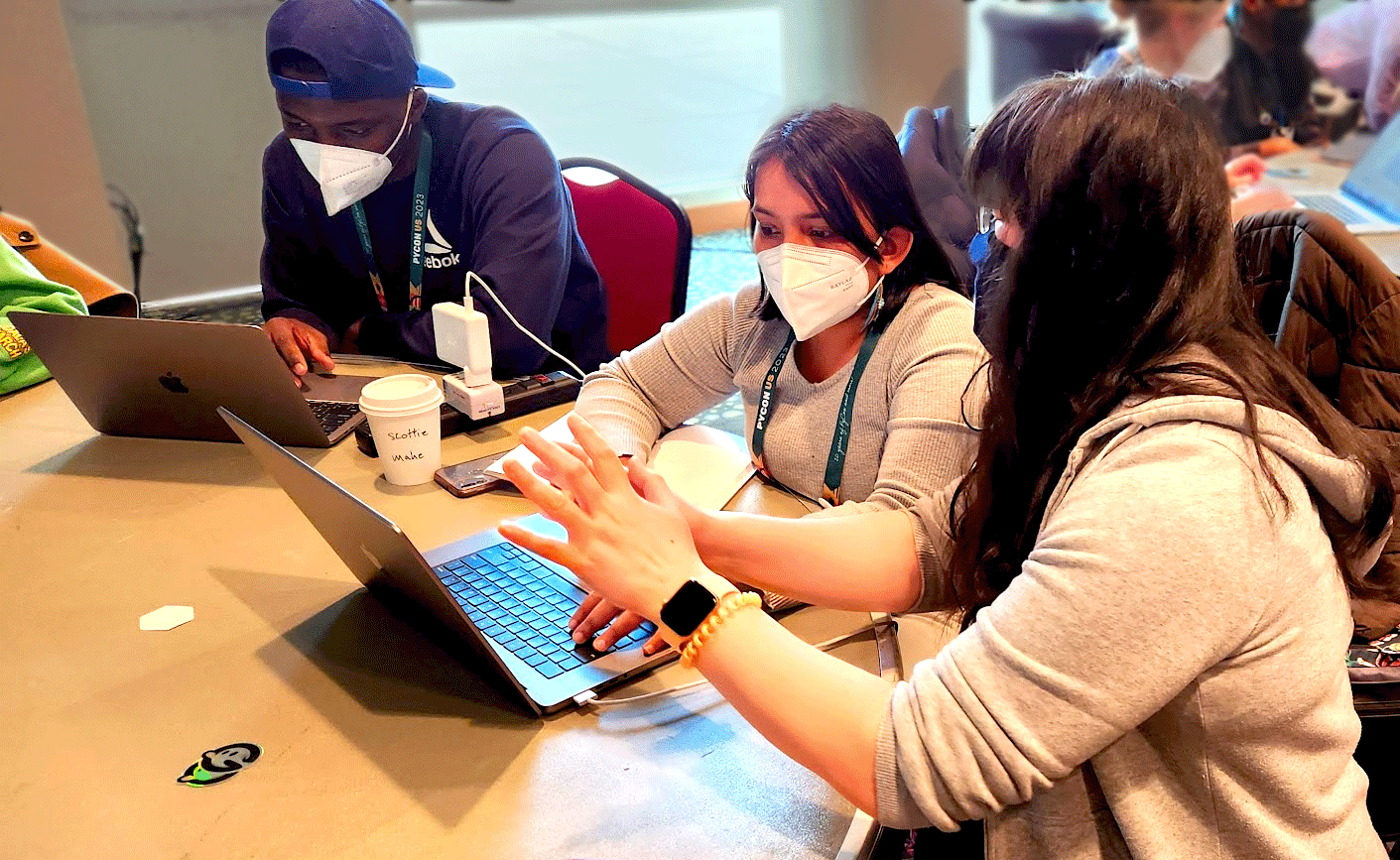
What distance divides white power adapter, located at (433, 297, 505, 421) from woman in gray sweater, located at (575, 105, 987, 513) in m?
0.16

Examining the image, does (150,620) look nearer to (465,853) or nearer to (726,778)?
(465,853)

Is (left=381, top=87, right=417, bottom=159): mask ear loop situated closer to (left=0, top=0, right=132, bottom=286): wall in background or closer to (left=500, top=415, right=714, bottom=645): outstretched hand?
(left=500, top=415, right=714, bottom=645): outstretched hand

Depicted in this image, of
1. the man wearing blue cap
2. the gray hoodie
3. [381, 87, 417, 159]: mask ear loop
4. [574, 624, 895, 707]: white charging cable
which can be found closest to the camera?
the gray hoodie

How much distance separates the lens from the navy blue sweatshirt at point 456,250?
74.7 inches

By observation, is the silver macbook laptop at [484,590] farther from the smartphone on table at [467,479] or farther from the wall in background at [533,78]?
the wall in background at [533,78]

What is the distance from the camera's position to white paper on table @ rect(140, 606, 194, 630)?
3.73 feet

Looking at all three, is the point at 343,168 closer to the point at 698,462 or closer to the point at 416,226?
the point at 416,226

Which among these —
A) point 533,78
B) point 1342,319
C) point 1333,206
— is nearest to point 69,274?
point 1342,319

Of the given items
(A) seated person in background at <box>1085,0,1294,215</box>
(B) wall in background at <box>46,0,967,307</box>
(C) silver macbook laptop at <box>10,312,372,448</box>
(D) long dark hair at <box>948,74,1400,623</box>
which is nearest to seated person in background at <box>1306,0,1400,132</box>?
(A) seated person in background at <box>1085,0,1294,215</box>

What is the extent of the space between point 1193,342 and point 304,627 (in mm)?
872

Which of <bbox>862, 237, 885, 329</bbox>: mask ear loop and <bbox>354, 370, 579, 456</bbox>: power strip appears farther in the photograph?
<bbox>354, 370, 579, 456</bbox>: power strip

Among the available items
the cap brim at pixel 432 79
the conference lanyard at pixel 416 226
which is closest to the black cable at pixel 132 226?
the conference lanyard at pixel 416 226

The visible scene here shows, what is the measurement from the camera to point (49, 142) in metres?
3.55

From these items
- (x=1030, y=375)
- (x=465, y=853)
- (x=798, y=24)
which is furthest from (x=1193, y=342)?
(x=798, y=24)
